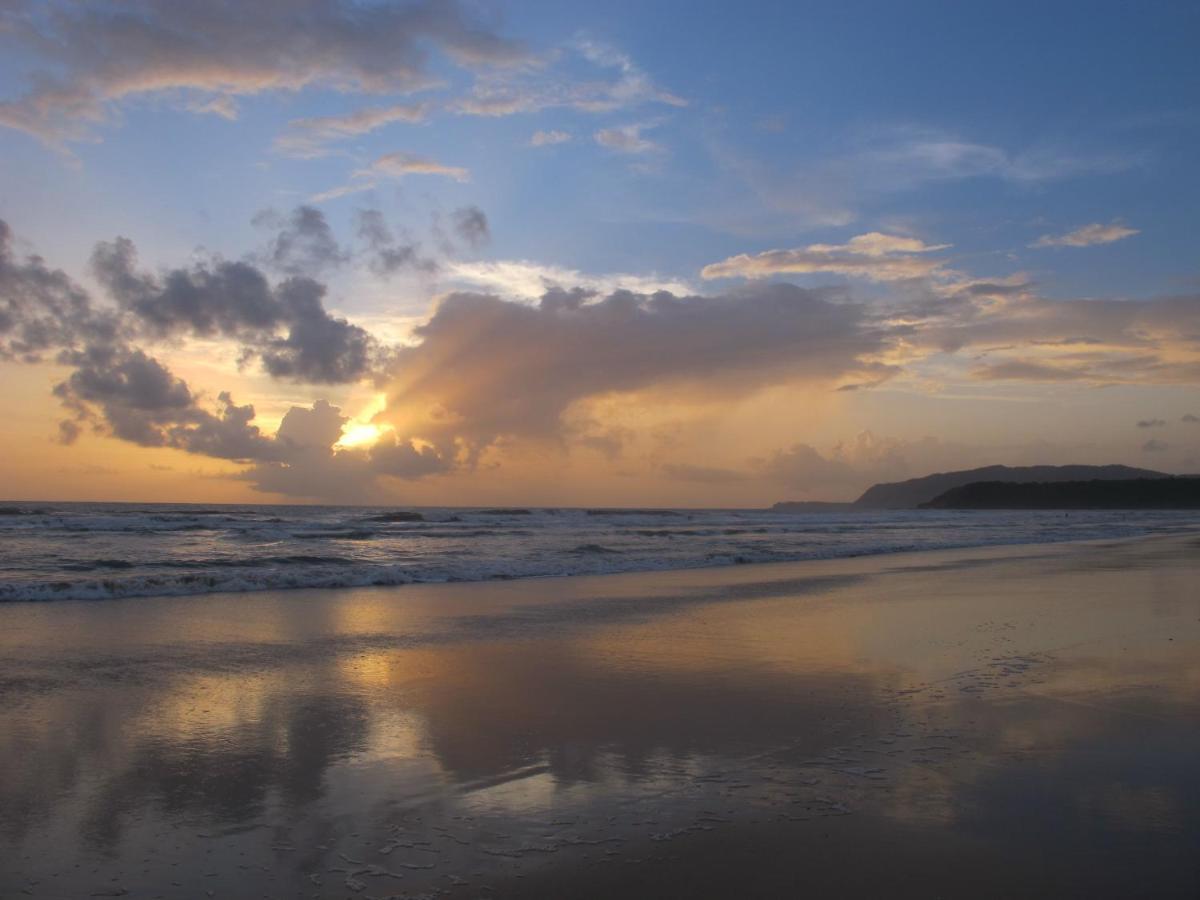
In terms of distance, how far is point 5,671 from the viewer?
29.5 ft

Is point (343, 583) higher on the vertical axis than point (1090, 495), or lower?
lower

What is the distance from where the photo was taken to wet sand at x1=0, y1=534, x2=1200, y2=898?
4.20 metres

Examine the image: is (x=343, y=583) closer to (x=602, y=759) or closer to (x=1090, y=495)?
(x=602, y=759)

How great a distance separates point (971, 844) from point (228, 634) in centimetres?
999

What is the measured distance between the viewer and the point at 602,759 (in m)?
5.97

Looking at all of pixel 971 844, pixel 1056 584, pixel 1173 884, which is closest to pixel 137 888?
pixel 971 844

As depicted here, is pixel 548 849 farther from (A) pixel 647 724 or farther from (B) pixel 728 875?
(A) pixel 647 724

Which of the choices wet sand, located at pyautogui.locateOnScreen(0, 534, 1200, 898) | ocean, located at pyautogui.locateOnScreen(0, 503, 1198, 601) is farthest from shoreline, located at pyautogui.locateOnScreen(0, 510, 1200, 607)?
wet sand, located at pyautogui.locateOnScreen(0, 534, 1200, 898)

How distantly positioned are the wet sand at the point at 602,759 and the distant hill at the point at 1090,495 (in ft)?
435

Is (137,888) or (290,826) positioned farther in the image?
(290,826)

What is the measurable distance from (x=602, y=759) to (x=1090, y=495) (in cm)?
14848

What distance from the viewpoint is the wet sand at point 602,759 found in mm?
4199

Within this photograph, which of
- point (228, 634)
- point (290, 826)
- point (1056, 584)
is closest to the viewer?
point (290, 826)

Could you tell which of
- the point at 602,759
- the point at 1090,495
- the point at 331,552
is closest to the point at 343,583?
the point at 331,552
